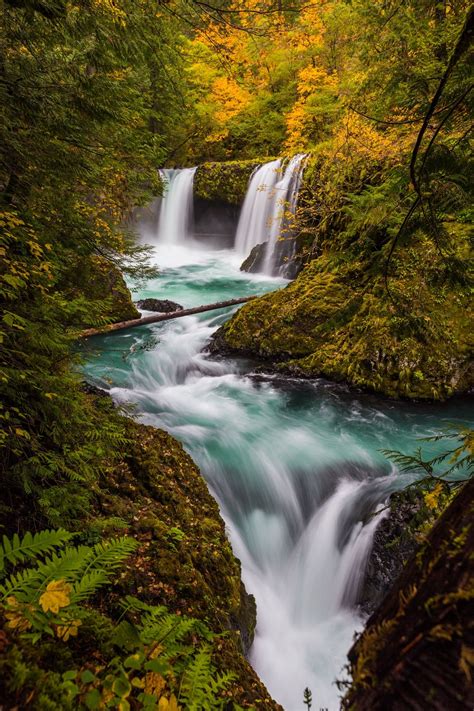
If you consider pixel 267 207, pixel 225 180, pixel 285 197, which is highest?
pixel 225 180

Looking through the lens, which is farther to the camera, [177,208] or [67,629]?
[177,208]

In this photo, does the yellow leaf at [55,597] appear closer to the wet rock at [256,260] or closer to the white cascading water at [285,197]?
the white cascading water at [285,197]

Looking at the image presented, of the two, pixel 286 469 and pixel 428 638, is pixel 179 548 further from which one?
pixel 286 469

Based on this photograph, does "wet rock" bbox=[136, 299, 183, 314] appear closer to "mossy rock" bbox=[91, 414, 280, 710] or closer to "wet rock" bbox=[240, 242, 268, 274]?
"wet rock" bbox=[240, 242, 268, 274]

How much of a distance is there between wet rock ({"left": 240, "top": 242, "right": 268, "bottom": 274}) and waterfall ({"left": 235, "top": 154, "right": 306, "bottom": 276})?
0.17 meters

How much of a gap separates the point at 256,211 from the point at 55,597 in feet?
60.1

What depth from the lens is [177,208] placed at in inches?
835

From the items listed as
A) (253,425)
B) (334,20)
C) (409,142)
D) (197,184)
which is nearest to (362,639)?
(253,425)

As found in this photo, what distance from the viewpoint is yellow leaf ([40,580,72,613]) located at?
1.10 m

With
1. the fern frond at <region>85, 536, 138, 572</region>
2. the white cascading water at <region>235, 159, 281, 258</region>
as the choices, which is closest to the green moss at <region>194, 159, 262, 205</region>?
the white cascading water at <region>235, 159, 281, 258</region>

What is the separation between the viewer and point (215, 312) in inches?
488

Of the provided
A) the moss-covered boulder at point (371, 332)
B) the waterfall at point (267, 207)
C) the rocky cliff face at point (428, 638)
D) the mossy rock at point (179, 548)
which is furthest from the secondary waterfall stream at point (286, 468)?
the waterfall at point (267, 207)

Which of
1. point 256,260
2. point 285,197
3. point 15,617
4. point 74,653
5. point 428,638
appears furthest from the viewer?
point 256,260

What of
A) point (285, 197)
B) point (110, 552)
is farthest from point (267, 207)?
point (110, 552)
